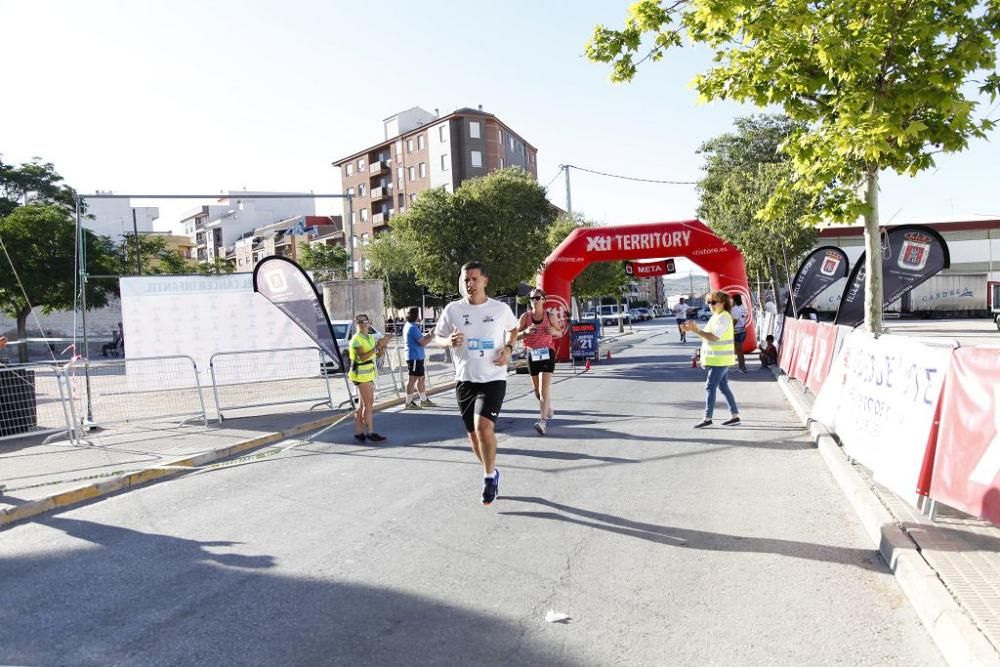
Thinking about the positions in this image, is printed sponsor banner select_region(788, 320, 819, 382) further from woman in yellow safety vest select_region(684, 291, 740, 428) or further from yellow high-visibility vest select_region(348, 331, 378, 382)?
yellow high-visibility vest select_region(348, 331, 378, 382)

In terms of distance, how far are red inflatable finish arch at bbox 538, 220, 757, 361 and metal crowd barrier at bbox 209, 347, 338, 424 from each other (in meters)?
9.15

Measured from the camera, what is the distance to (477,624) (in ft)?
12.3

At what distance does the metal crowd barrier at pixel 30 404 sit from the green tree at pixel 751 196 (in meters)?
20.8

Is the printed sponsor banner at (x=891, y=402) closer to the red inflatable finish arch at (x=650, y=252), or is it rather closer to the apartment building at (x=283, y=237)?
the red inflatable finish arch at (x=650, y=252)

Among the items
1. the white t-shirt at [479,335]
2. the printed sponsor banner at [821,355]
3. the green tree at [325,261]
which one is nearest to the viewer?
the white t-shirt at [479,335]

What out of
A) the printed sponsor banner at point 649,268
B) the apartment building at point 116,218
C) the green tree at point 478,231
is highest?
the apartment building at point 116,218

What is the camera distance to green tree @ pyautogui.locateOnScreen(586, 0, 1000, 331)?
882 cm

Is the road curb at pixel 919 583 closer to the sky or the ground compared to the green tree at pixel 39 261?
closer to the ground

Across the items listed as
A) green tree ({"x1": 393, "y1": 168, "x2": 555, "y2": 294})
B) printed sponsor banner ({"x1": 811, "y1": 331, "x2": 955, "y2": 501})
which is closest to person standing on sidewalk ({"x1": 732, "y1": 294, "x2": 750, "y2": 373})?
green tree ({"x1": 393, "y1": 168, "x2": 555, "y2": 294})

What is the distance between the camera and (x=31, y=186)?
4456 cm

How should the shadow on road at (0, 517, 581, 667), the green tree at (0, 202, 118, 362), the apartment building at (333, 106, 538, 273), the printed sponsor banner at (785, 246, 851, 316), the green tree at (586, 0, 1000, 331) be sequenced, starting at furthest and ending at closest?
the apartment building at (333, 106, 538, 273)
the green tree at (0, 202, 118, 362)
the printed sponsor banner at (785, 246, 851, 316)
the green tree at (586, 0, 1000, 331)
the shadow on road at (0, 517, 581, 667)

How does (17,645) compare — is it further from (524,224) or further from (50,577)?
(524,224)

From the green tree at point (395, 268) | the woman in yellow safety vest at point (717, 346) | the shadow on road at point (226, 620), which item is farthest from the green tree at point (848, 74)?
the green tree at point (395, 268)

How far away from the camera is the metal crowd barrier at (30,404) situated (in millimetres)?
10373
